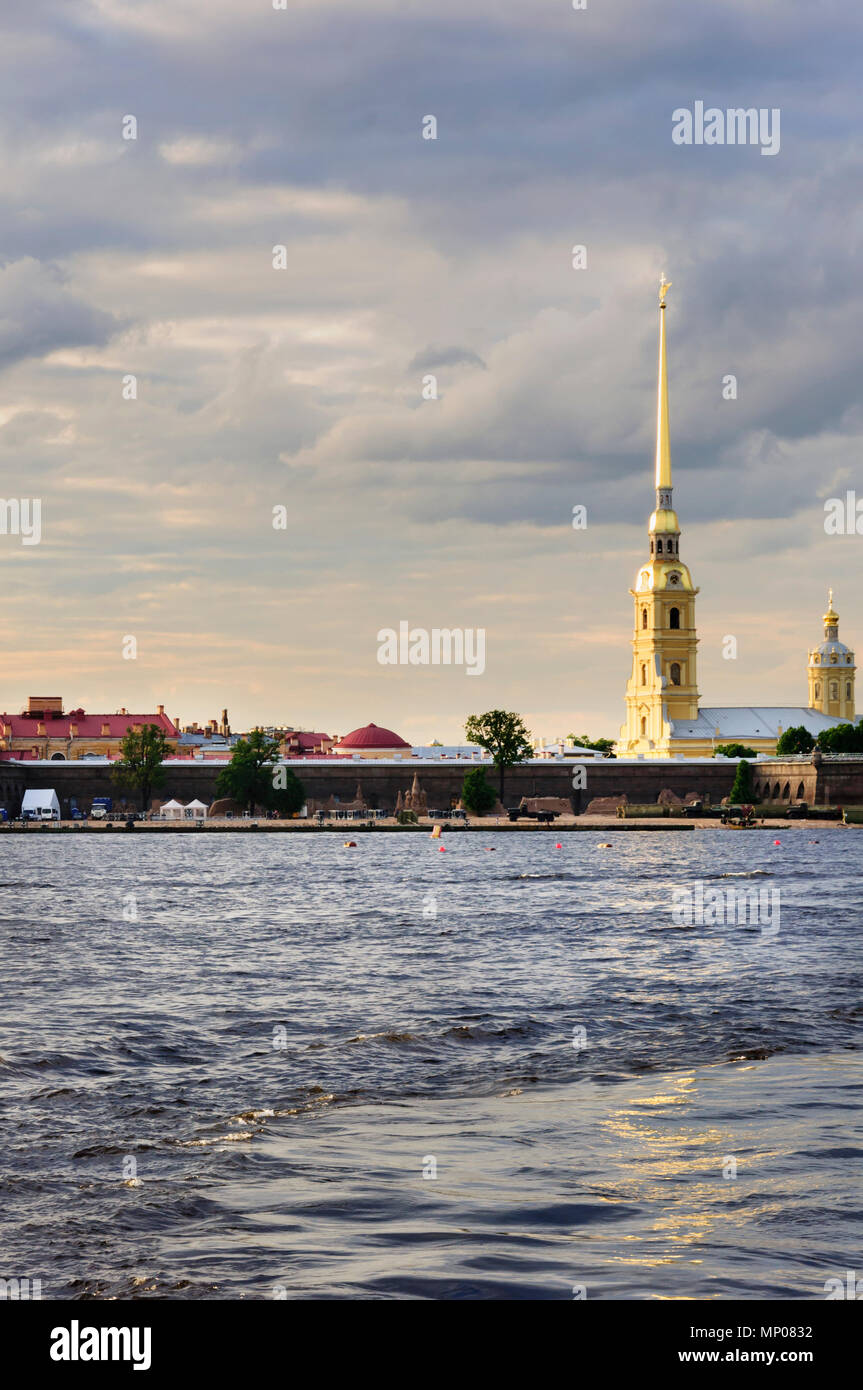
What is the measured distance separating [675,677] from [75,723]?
66297mm

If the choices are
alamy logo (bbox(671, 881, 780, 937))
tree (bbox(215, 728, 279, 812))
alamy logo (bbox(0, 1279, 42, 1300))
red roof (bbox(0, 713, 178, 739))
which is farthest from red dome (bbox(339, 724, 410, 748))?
alamy logo (bbox(0, 1279, 42, 1300))

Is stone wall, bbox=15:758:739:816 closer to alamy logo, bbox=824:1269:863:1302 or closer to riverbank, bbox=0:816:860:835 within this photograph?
riverbank, bbox=0:816:860:835

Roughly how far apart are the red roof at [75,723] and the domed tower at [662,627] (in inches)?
2059

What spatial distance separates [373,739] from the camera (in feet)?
538

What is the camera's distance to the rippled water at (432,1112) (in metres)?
9.20

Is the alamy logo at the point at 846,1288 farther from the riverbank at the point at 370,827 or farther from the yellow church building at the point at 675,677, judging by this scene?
the yellow church building at the point at 675,677

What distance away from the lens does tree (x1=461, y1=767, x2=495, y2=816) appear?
125062mm

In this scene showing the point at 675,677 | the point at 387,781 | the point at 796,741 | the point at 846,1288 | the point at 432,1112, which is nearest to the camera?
the point at 846,1288

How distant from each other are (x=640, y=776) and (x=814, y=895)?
87.9 metres

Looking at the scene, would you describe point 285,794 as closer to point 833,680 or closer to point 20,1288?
point 833,680

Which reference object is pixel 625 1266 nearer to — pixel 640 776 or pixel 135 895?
pixel 135 895
